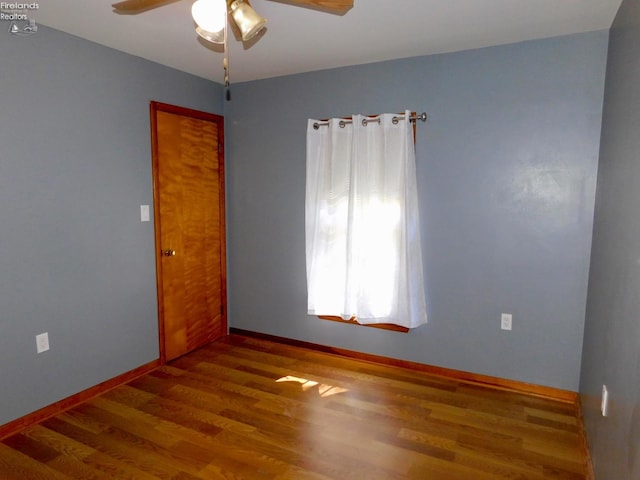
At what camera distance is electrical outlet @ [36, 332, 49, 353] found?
235 cm

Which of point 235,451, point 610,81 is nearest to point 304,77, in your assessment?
point 610,81

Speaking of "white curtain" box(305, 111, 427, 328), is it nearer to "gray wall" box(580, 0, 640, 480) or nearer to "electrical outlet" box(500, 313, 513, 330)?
"electrical outlet" box(500, 313, 513, 330)

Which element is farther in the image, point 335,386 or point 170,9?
point 335,386

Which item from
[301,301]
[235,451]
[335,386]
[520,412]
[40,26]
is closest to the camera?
[235,451]

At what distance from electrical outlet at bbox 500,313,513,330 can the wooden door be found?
237 cm

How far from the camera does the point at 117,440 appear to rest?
2205mm

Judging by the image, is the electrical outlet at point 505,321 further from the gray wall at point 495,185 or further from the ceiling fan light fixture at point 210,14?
the ceiling fan light fixture at point 210,14

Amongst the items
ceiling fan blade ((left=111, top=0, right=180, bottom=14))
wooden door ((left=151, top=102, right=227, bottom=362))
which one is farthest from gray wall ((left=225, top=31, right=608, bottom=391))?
ceiling fan blade ((left=111, top=0, right=180, bottom=14))

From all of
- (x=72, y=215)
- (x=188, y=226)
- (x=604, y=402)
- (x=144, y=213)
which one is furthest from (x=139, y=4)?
(x=604, y=402)

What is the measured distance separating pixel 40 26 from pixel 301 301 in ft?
8.37

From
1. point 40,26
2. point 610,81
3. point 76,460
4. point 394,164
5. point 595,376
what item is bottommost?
point 76,460

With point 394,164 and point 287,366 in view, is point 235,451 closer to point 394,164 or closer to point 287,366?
point 287,366

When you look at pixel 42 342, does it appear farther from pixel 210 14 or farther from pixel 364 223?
pixel 364 223

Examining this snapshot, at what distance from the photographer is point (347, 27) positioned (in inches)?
91.1
